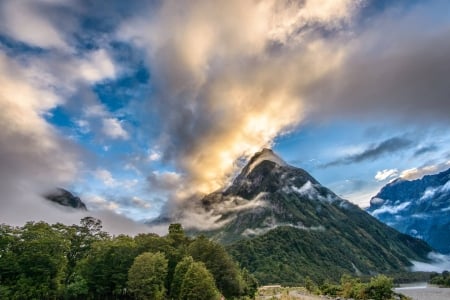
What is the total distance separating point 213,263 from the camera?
4478 inches

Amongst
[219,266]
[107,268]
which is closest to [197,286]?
[219,266]

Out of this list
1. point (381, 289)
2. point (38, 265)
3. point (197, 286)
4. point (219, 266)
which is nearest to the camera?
point (197, 286)

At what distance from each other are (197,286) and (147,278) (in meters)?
17.7

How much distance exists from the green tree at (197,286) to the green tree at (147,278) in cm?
1327

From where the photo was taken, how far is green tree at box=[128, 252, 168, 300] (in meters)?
96.9

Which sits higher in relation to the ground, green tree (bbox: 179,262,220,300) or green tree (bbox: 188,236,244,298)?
green tree (bbox: 188,236,244,298)

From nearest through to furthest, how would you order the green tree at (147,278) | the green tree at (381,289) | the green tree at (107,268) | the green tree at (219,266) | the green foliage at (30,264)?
the green foliage at (30,264)
the green tree at (147,278)
the green tree at (107,268)
the green tree at (219,266)
the green tree at (381,289)

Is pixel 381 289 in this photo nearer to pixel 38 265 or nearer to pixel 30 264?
pixel 38 265

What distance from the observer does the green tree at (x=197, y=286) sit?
84562mm

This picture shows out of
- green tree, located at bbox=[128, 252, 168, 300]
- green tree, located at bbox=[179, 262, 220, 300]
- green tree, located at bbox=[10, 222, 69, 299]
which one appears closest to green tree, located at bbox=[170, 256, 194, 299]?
green tree, located at bbox=[128, 252, 168, 300]

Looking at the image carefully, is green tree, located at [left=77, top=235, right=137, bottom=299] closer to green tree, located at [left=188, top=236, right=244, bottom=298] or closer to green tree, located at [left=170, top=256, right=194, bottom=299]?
green tree, located at [left=170, top=256, right=194, bottom=299]

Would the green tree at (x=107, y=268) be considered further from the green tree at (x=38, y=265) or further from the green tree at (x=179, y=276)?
the green tree at (x=179, y=276)

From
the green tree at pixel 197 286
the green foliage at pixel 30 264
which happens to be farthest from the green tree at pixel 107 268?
the green tree at pixel 197 286

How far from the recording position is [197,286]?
8462 cm
